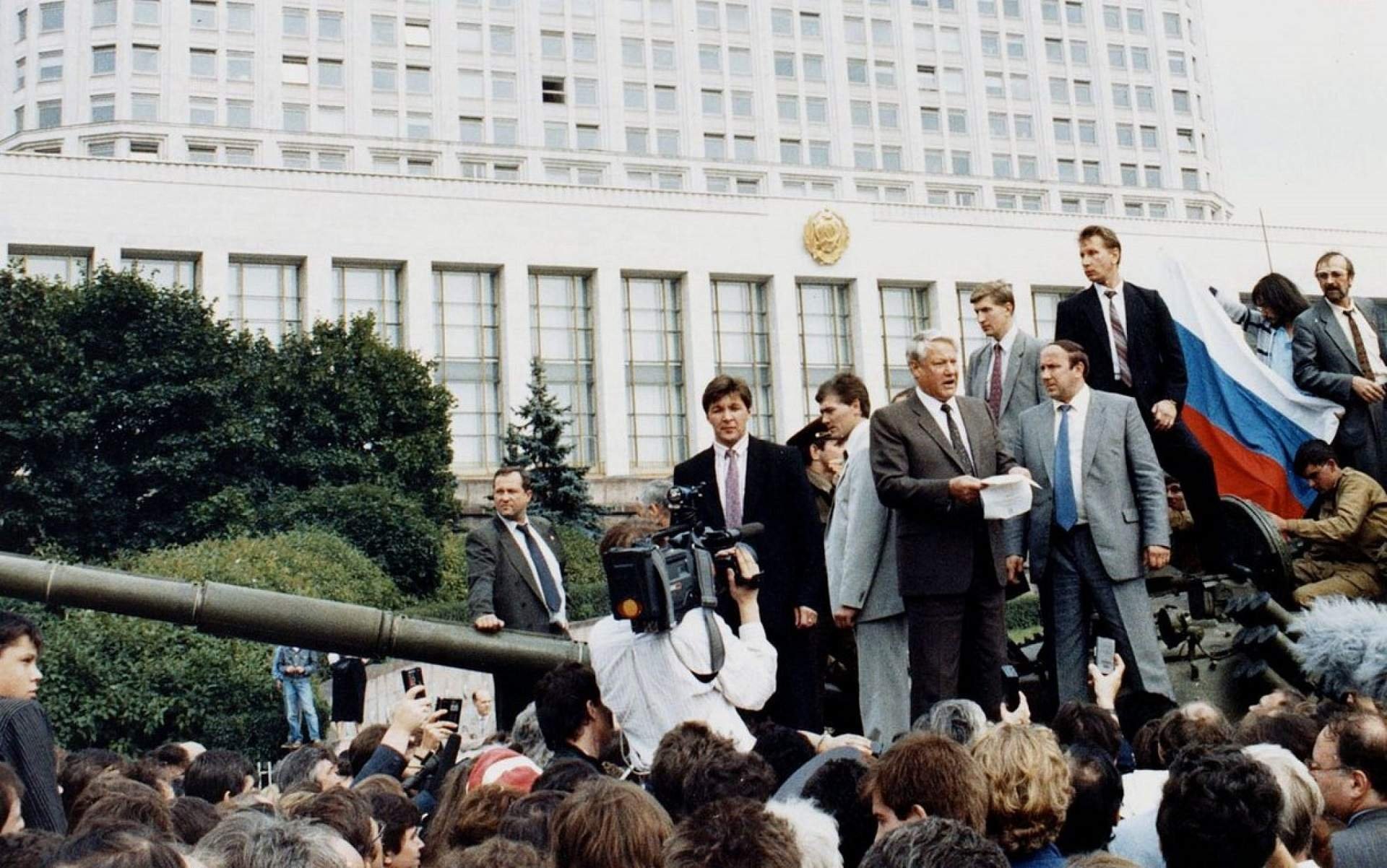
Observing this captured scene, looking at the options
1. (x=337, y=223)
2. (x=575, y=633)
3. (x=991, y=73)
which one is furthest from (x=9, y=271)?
(x=991, y=73)

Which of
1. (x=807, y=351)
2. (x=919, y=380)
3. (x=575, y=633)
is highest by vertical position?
(x=807, y=351)

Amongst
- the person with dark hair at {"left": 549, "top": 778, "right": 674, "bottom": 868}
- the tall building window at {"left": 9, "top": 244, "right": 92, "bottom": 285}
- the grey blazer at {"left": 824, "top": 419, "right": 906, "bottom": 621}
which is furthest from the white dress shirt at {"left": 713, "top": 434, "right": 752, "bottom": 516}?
the tall building window at {"left": 9, "top": 244, "right": 92, "bottom": 285}

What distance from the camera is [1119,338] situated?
923 cm

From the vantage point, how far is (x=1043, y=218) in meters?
53.9

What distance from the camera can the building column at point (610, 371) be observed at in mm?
48688

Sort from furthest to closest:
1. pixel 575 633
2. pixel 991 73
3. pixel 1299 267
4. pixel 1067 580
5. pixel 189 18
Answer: pixel 991 73
pixel 189 18
pixel 1299 267
pixel 575 633
pixel 1067 580

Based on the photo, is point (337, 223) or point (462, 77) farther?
point (462, 77)

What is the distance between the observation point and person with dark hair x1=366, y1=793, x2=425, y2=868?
4.92 m

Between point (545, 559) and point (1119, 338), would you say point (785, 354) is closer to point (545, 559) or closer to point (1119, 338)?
point (1119, 338)

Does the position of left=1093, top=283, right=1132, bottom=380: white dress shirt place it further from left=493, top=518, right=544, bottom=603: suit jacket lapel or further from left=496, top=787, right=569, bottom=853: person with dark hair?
left=496, top=787, right=569, bottom=853: person with dark hair

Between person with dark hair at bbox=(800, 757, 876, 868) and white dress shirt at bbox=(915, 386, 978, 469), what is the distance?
3295 millimetres

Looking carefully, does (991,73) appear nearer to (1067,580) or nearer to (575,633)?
(575,633)

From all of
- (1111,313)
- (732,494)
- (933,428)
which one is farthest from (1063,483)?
(732,494)

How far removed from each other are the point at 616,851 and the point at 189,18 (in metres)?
66.8
